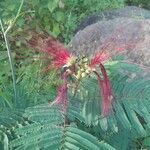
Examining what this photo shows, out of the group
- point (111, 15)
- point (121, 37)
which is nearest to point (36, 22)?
point (111, 15)

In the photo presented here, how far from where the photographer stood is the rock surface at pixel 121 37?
136 inches

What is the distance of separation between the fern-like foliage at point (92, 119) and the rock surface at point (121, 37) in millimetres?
808

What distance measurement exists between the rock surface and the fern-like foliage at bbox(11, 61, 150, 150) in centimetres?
81

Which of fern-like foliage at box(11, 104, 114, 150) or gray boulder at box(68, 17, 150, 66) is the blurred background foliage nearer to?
gray boulder at box(68, 17, 150, 66)

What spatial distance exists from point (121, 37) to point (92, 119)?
1504mm

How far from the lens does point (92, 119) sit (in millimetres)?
2330

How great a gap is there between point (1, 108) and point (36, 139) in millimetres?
546

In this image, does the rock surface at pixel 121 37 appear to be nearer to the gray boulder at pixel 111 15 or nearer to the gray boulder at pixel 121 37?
the gray boulder at pixel 121 37

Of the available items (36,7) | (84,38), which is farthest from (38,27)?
(84,38)

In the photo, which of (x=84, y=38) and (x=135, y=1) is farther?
(x=135, y=1)

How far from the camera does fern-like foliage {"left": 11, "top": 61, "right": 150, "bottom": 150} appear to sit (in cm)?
208

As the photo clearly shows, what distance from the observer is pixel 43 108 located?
227 centimetres

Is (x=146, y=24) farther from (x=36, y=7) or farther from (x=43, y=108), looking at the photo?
(x=43, y=108)

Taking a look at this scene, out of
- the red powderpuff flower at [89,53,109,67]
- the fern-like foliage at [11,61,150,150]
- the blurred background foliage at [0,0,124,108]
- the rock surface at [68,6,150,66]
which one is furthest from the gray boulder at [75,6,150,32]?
the red powderpuff flower at [89,53,109,67]
